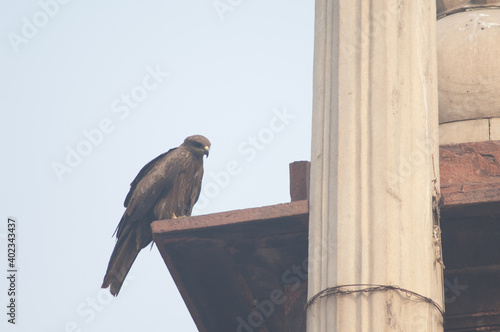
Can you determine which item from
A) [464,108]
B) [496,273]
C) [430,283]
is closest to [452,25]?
[464,108]

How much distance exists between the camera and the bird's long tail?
14109mm

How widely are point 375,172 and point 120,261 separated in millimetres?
5159

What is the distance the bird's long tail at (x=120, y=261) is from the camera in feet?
46.3

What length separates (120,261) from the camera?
14312mm
